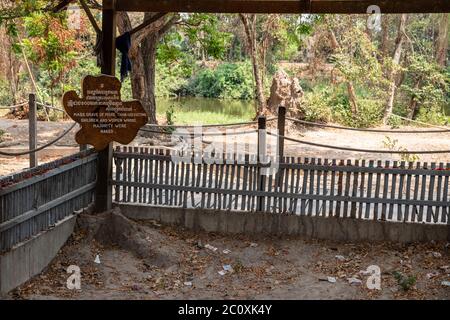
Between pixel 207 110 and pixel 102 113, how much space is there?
2060cm

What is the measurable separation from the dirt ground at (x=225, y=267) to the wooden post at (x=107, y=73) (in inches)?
20.9

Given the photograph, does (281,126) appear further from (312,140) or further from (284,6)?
(312,140)

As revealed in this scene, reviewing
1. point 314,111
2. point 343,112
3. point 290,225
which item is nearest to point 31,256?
point 290,225

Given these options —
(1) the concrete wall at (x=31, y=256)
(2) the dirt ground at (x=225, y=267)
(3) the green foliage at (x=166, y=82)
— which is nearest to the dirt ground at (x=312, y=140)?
(1) the concrete wall at (x=31, y=256)

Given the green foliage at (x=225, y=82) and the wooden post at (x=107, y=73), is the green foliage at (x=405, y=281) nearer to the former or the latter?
the wooden post at (x=107, y=73)

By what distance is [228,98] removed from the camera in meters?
34.8

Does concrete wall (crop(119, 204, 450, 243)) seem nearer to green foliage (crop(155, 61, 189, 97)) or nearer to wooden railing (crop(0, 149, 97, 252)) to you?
wooden railing (crop(0, 149, 97, 252))

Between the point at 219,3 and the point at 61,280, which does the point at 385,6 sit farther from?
the point at 61,280

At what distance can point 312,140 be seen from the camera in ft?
52.1

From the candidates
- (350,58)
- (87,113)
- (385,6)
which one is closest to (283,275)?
(87,113)

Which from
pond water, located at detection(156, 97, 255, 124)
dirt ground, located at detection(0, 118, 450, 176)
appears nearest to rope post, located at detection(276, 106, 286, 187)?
A: dirt ground, located at detection(0, 118, 450, 176)

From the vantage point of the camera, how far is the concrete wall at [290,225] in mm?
7309

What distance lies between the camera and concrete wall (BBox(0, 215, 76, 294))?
17.6 ft
